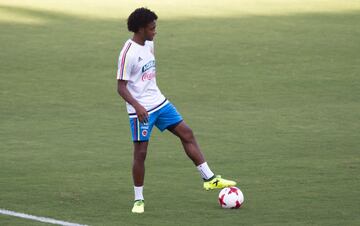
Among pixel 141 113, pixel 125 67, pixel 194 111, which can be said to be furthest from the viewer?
pixel 194 111

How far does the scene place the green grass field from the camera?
34.5 ft

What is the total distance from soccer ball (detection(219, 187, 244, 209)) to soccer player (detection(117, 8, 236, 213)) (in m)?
0.25

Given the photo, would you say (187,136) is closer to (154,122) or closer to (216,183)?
(154,122)

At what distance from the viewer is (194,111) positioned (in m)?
16.9

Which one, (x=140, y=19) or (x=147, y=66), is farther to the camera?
(x=147, y=66)

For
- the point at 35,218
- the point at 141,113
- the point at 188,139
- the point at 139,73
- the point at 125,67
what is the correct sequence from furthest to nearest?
the point at 188,139, the point at 139,73, the point at 125,67, the point at 141,113, the point at 35,218

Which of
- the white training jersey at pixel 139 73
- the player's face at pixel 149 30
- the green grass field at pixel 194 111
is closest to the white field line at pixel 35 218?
the green grass field at pixel 194 111

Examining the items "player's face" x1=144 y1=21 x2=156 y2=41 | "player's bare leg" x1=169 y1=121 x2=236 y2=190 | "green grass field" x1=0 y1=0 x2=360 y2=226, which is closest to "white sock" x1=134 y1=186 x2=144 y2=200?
"green grass field" x1=0 y1=0 x2=360 y2=226

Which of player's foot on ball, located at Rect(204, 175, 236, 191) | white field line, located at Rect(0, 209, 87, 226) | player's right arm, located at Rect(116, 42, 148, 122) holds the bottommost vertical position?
white field line, located at Rect(0, 209, 87, 226)

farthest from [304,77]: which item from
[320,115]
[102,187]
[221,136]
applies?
[102,187]

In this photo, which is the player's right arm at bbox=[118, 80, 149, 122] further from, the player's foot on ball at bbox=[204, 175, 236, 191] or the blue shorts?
the player's foot on ball at bbox=[204, 175, 236, 191]

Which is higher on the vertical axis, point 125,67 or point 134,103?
point 125,67

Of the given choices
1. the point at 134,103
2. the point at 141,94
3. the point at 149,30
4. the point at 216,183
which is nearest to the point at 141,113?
the point at 134,103

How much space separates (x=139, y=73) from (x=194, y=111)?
22.4ft
